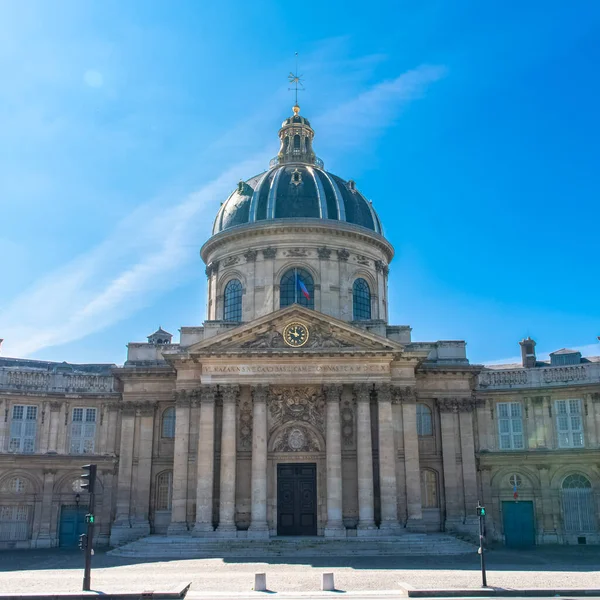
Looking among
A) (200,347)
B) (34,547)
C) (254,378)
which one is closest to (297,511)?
(254,378)

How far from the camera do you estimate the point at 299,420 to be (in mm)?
40281

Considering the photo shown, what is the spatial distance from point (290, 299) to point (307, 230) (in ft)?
14.9

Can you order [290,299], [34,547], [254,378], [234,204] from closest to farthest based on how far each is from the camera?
[254,378]
[34,547]
[290,299]
[234,204]

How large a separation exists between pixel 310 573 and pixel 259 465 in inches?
418

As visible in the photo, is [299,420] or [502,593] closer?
[502,593]

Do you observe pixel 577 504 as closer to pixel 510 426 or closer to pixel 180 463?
pixel 510 426

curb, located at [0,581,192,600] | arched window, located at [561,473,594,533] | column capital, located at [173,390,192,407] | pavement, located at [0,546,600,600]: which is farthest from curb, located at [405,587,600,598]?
arched window, located at [561,473,594,533]

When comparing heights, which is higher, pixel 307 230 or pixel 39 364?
pixel 307 230

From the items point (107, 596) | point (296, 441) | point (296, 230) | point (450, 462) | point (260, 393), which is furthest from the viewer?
point (296, 230)

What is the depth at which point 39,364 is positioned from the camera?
48.8m

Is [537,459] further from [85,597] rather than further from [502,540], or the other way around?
[85,597]

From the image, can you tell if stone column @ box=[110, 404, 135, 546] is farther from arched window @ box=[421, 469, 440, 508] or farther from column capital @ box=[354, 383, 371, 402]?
arched window @ box=[421, 469, 440, 508]

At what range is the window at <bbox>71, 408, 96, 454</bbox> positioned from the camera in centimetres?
4456

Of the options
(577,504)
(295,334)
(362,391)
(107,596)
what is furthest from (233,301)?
(107,596)
